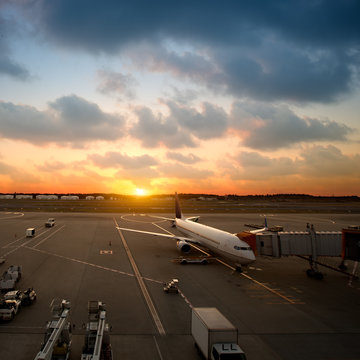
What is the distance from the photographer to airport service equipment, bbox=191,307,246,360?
14.7 metres

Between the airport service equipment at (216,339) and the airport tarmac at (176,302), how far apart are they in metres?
1.85

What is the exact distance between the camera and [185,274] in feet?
113

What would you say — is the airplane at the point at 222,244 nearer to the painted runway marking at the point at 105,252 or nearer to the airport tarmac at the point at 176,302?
the airport tarmac at the point at 176,302

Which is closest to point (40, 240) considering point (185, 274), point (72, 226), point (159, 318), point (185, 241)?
point (72, 226)

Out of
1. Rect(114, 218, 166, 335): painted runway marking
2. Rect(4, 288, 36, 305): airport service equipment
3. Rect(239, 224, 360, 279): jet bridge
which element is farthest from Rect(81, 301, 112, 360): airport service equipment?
Rect(239, 224, 360, 279): jet bridge

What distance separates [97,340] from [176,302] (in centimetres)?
1089

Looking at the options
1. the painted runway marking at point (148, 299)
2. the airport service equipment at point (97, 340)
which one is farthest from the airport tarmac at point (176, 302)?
the airport service equipment at point (97, 340)

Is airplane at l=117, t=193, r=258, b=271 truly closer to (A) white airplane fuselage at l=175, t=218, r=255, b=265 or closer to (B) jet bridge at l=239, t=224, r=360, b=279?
(A) white airplane fuselage at l=175, t=218, r=255, b=265

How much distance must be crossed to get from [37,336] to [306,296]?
76.7 ft

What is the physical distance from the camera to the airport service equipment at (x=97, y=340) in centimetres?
1499

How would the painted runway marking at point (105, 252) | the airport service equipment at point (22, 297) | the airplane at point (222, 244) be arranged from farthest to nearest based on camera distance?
the painted runway marking at point (105, 252), the airplane at point (222, 244), the airport service equipment at point (22, 297)

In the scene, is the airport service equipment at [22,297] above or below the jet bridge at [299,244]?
below

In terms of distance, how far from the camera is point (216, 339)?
1562 cm

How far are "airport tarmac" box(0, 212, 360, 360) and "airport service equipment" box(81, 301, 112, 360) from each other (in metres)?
1.15
